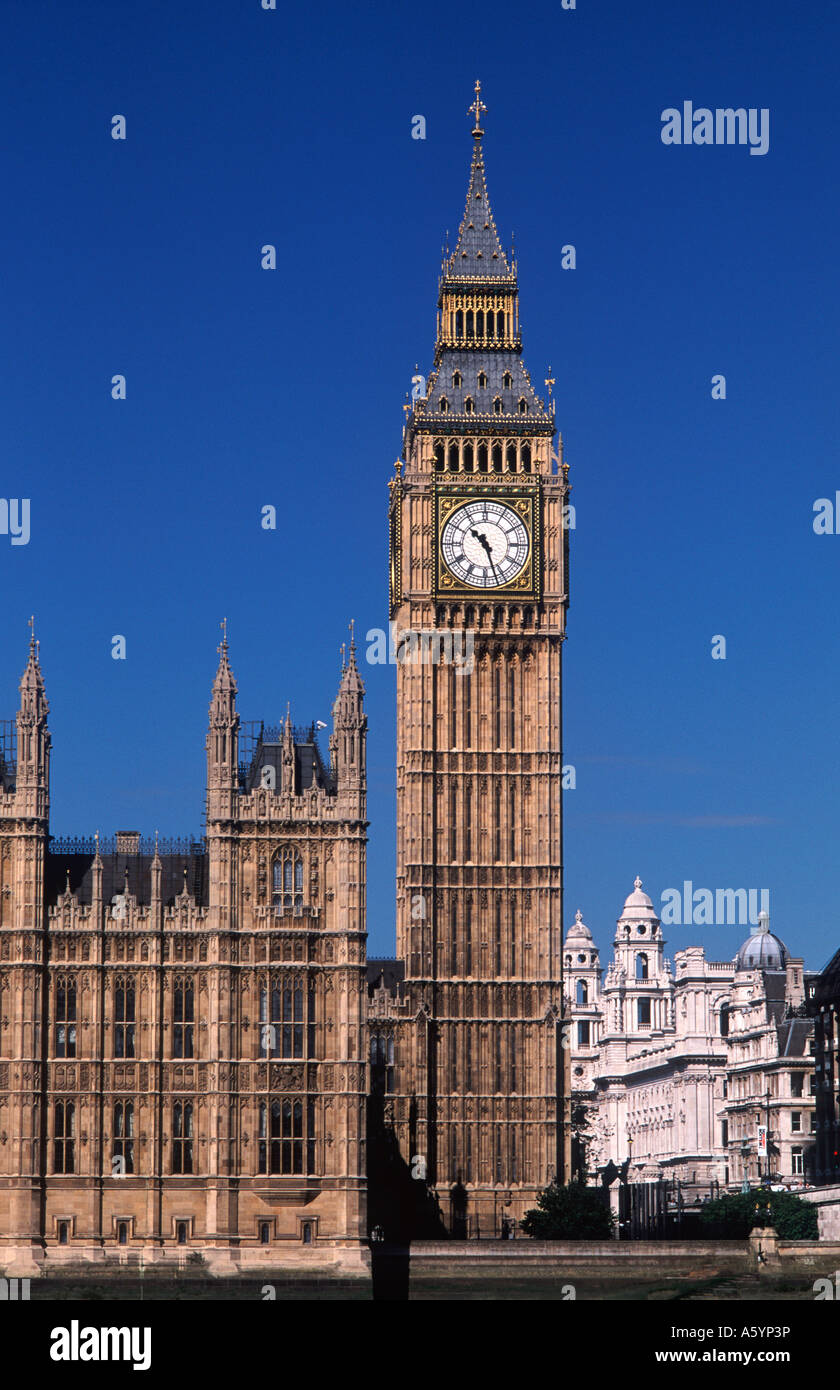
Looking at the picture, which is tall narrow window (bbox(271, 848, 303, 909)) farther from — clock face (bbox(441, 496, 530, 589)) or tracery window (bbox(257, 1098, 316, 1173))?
clock face (bbox(441, 496, 530, 589))

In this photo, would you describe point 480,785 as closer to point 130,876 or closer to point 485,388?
point 485,388

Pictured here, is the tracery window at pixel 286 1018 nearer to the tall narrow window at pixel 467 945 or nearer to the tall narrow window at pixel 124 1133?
the tall narrow window at pixel 124 1133

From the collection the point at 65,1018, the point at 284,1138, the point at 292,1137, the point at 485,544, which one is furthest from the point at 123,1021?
the point at 485,544

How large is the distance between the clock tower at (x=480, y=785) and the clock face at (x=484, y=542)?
3.8 inches

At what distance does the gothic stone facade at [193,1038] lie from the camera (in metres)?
104

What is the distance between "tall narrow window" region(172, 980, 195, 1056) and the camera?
10550 cm

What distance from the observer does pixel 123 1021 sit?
346ft

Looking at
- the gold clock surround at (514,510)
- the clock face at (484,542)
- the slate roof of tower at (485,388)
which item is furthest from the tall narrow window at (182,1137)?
the slate roof of tower at (485,388)

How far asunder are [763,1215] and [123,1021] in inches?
1343

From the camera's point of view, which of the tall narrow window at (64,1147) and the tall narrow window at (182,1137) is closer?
the tall narrow window at (64,1147)

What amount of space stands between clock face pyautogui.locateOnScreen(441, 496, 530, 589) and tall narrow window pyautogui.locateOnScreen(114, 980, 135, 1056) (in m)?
33.1

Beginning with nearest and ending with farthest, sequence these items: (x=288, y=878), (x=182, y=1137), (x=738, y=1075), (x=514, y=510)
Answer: (x=182, y=1137) → (x=288, y=878) → (x=514, y=510) → (x=738, y=1075)
